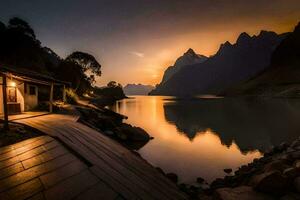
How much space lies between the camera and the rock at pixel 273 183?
857 centimetres

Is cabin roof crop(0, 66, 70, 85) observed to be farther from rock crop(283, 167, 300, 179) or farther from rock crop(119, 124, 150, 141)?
rock crop(283, 167, 300, 179)

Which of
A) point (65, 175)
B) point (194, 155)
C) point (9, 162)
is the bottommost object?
point (194, 155)

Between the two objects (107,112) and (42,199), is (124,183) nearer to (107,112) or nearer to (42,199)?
(42,199)

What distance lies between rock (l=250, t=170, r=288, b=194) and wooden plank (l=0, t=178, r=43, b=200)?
8725mm

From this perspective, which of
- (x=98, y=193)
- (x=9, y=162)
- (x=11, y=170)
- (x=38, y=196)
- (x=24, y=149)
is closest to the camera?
(x=38, y=196)

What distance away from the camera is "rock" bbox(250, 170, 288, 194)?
8.57 m

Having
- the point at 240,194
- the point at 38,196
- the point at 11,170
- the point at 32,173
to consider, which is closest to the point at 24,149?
the point at 11,170

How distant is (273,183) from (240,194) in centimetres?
146

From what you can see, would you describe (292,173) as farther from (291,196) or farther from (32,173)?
(32,173)

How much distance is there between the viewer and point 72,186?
614 cm

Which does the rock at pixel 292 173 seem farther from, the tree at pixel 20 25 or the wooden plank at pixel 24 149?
the tree at pixel 20 25

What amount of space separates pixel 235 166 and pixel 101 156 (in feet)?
43.1

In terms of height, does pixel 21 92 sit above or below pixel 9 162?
above

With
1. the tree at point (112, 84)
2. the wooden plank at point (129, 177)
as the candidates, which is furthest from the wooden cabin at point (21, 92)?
the tree at point (112, 84)
